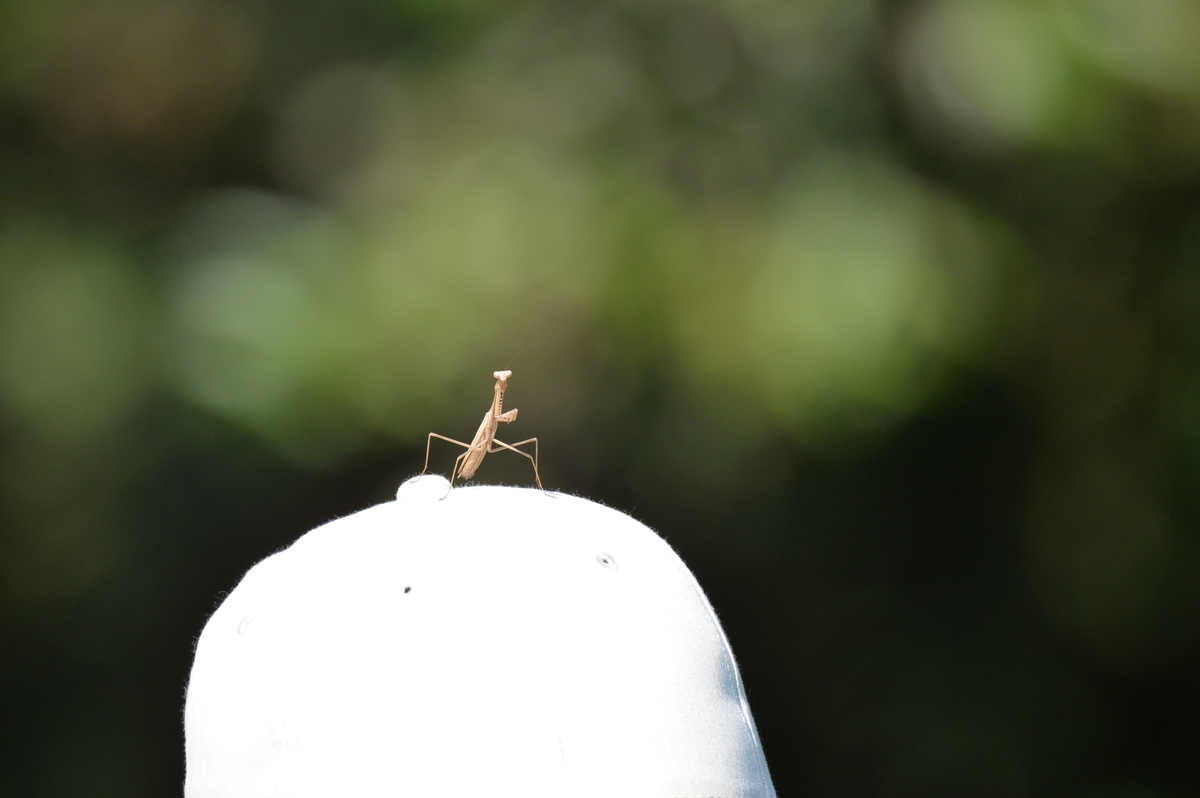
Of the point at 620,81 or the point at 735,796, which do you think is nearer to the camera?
the point at 735,796

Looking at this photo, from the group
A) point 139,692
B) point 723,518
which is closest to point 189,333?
point 139,692

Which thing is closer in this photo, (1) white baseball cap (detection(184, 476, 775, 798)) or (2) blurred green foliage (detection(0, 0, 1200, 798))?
(1) white baseball cap (detection(184, 476, 775, 798))

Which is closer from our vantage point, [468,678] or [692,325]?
[468,678]

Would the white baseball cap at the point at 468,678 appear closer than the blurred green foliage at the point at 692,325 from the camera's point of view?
Yes

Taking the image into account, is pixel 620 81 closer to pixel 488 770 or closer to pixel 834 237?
pixel 834 237
